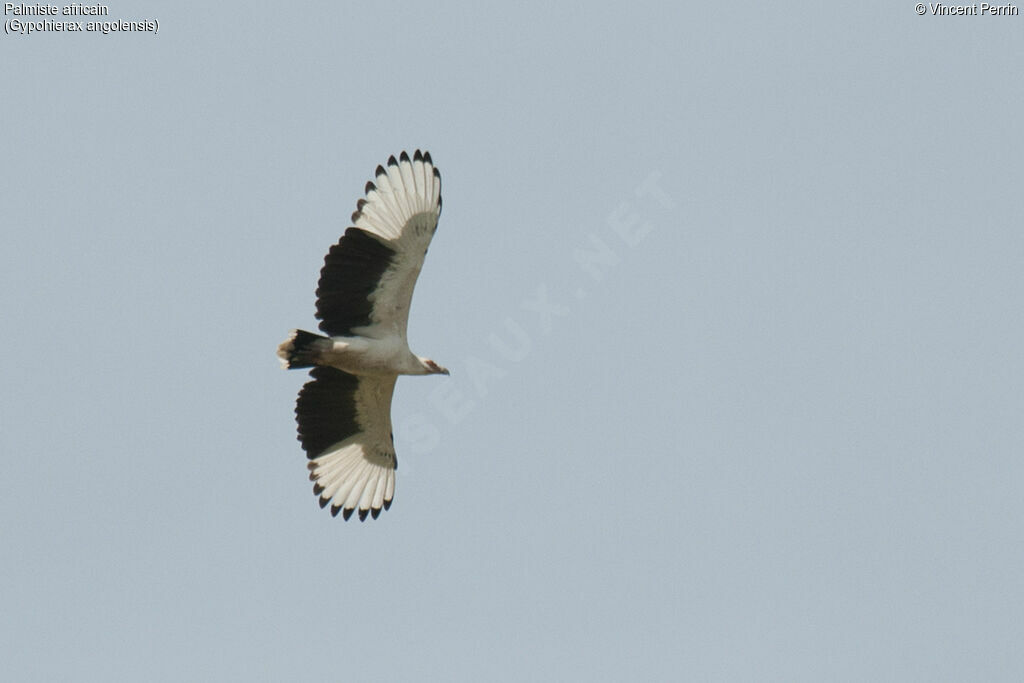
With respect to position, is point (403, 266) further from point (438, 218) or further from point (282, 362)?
point (282, 362)

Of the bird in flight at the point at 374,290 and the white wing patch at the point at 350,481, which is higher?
the bird in flight at the point at 374,290

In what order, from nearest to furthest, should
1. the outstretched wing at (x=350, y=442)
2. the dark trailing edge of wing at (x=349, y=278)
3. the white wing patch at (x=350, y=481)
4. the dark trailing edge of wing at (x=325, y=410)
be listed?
1. the dark trailing edge of wing at (x=349, y=278)
2. the dark trailing edge of wing at (x=325, y=410)
3. the outstretched wing at (x=350, y=442)
4. the white wing patch at (x=350, y=481)

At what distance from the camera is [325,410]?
779 inches

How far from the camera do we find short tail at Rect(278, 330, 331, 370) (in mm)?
18344

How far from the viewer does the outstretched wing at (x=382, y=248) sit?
1825cm

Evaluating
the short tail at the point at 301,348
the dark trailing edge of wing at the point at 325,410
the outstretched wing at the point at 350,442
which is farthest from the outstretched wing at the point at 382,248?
the outstretched wing at the point at 350,442

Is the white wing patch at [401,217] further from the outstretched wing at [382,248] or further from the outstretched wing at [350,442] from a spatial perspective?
the outstretched wing at [350,442]

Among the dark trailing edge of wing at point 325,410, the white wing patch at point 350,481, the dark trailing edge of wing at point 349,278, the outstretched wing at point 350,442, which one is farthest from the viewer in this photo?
the white wing patch at point 350,481

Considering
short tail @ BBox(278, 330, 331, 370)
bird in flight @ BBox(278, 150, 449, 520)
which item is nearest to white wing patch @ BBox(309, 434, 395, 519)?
bird in flight @ BBox(278, 150, 449, 520)

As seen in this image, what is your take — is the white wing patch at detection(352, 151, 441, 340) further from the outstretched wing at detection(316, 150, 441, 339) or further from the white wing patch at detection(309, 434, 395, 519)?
the white wing patch at detection(309, 434, 395, 519)

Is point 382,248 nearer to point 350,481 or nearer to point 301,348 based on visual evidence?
point 301,348

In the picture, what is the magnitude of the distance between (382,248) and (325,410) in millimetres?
2627

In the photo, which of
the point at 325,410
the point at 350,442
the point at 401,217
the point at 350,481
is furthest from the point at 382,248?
the point at 350,481

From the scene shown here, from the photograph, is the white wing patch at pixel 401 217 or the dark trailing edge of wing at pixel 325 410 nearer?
the white wing patch at pixel 401 217
